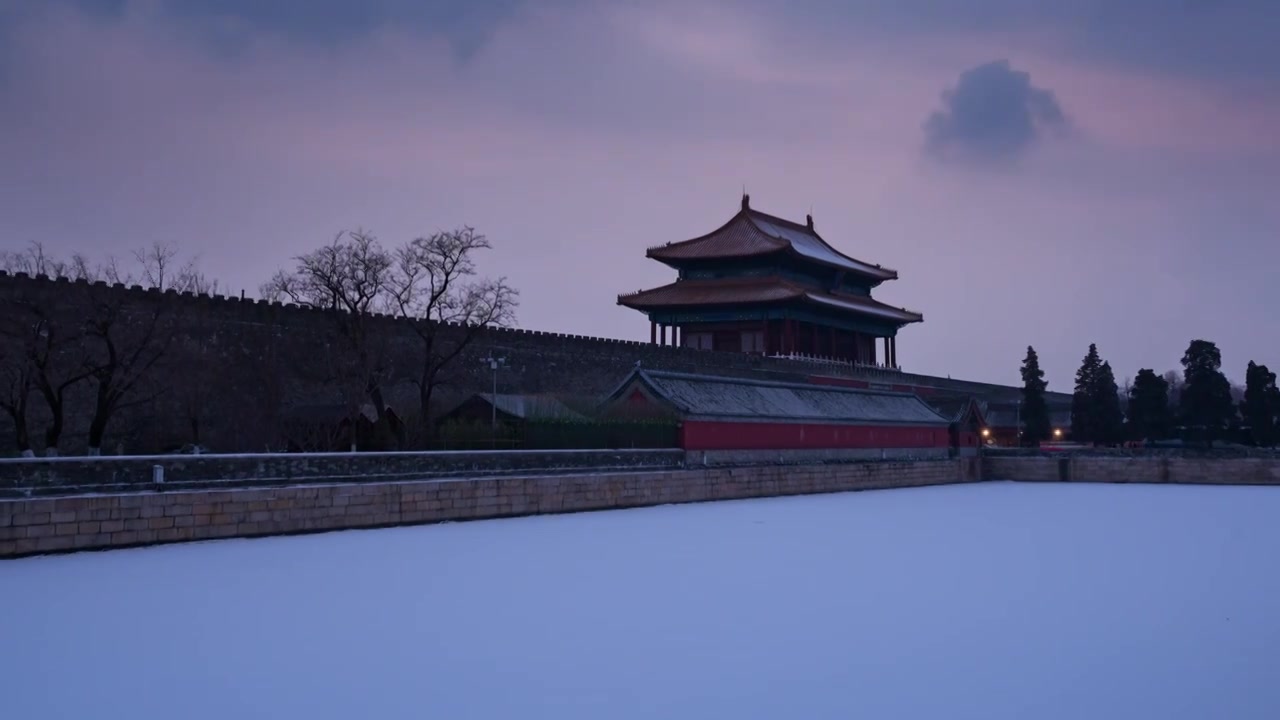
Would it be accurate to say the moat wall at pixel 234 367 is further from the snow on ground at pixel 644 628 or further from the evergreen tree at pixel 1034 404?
the evergreen tree at pixel 1034 404

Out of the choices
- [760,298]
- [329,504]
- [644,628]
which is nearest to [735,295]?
[760,298]

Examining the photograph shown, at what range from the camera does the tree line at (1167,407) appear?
4447 centimetres

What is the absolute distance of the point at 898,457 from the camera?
3825 centimetres

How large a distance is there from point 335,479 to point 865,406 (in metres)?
22.9

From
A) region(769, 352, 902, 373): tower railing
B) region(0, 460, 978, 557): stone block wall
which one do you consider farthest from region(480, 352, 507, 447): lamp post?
region(769, 352, 902, 373): tower railing

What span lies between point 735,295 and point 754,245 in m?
3.18

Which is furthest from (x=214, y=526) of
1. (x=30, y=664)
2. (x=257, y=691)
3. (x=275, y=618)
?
(x=257, y=691)

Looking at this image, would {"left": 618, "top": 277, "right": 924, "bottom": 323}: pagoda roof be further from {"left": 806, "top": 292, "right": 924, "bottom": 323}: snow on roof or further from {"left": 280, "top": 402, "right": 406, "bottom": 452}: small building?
{"left": 280, "top": 402, "right": 406, "bottom": 452}: small building

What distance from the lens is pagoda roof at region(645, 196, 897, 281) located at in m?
50.4

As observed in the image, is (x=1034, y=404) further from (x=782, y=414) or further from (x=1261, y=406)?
(x=782, y=414)

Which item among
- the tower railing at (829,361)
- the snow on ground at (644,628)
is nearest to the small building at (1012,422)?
the tower railing at (829,361)

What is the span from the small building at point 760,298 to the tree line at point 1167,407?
8.72 metres

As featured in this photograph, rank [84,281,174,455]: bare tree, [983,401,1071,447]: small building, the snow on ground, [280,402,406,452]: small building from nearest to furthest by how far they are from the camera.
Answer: the snow on ground < [84,281,174,455]: bare tree < [280,402,406,452]: small building < [983,401,1071,447]: small building

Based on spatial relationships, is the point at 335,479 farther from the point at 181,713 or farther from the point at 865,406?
the point at 865,406
